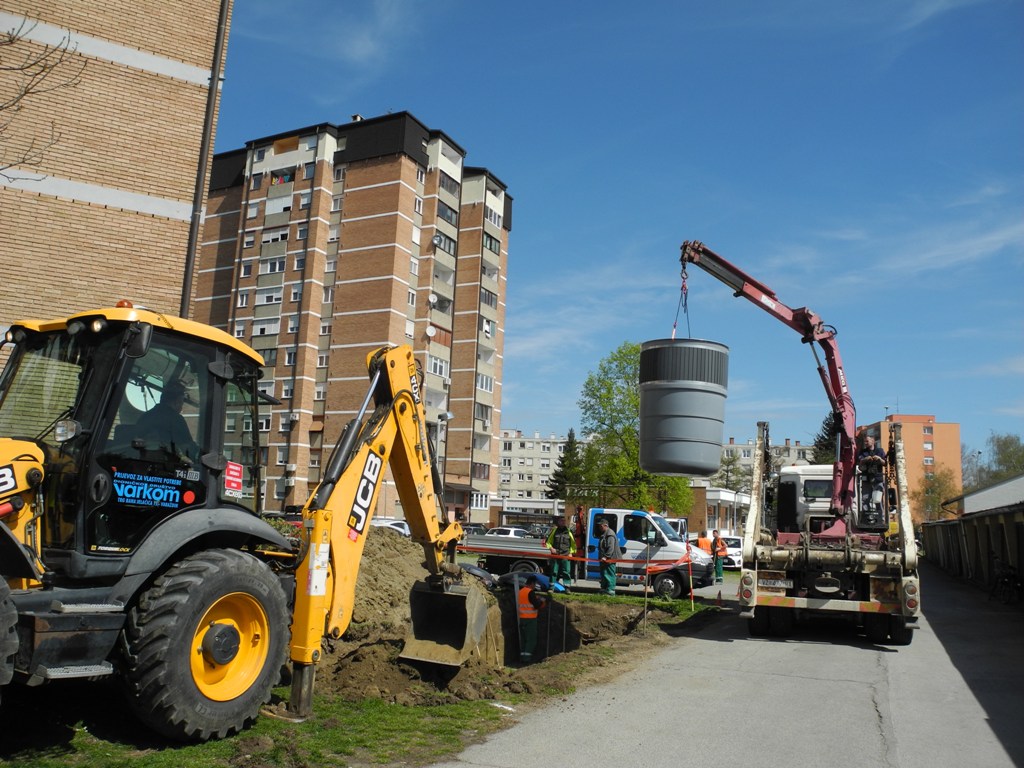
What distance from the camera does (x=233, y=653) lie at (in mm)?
5688

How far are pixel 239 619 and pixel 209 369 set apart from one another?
6.13 ft

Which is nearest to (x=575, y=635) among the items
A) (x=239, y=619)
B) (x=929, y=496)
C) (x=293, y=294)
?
(x=239, y=619)

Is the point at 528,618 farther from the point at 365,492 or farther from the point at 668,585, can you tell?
the point at 668,585

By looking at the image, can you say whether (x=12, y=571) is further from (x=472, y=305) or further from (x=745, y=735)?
(x=472, y=305)

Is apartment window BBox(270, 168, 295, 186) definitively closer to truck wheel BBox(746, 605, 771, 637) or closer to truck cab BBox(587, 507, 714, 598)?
truck cab BBox(587, 507, 714, 598)

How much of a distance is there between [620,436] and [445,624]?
1566 inches

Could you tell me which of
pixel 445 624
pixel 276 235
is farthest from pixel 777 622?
pixel 276 235

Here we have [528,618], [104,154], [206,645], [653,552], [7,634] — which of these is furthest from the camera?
[653,552]

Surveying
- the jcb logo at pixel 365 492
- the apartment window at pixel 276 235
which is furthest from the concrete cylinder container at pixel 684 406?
the apartment window at pixel 276 235

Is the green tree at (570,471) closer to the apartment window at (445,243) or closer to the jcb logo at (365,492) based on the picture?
the apartment window at (445,243)

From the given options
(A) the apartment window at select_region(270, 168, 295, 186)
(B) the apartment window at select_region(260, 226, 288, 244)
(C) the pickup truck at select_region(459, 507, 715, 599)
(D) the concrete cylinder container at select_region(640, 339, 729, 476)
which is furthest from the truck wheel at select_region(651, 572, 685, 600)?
(A) the apartment window at select_region(270, 168, 295, 186)

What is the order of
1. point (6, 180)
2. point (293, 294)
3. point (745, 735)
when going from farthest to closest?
point (293, 294)
point (6, 180)
point (745, 735)

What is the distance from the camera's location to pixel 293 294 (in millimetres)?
56625

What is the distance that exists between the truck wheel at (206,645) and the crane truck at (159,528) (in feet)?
0.04
